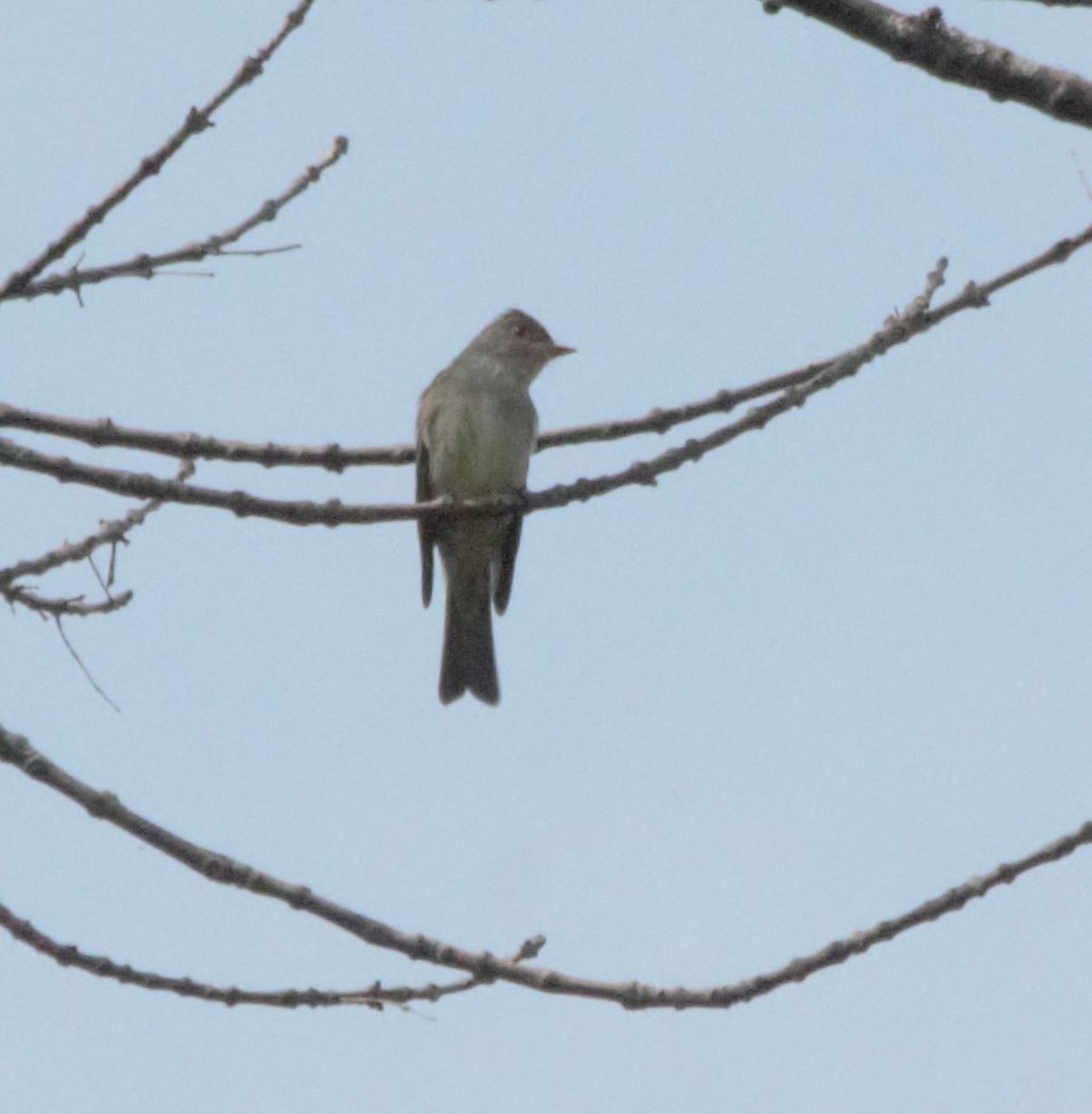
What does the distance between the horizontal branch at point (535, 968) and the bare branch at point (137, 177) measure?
3.71 ft

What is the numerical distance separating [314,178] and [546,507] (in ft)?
3.15

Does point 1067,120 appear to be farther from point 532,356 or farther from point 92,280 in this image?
point 532,356

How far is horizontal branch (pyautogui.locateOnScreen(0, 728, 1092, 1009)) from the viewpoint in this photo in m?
2.77

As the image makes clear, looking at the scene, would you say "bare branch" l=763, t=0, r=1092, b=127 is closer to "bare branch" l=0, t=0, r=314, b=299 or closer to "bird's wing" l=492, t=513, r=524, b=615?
"bare branch" l=0, t=0, r=314, b=299

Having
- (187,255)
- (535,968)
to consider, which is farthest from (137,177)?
(535,968)

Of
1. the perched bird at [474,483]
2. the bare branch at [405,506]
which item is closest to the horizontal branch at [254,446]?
the bare branch at [405,506]

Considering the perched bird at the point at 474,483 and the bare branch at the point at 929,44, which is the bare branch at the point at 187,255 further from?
the perched bird at the point at 474,483

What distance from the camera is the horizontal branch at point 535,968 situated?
9.08 ft

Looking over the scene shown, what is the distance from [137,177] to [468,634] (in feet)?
16.0

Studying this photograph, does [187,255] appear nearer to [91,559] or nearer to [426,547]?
[91,559]

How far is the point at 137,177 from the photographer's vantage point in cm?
356

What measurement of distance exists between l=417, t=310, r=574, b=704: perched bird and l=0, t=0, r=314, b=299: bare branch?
4.22 metres

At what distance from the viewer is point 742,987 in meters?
2.82

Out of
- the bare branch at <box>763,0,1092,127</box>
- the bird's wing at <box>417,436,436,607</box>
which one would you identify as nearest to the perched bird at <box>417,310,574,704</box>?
the bird's wing at <box>417,436,436,607</box>
